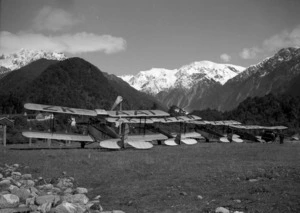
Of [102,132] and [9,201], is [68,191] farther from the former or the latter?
[102,132]

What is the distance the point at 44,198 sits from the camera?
29.3 feet

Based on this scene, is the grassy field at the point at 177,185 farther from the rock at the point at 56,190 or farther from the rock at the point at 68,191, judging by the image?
the rock at the point at 56,190

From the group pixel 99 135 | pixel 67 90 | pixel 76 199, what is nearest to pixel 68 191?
pixel 76 199

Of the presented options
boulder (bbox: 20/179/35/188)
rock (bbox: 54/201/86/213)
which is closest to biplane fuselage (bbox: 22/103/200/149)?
boulder (bbox: 20/179/35/188)

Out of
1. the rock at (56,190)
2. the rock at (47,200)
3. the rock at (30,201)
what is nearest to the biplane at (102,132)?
the rock at (56,190)

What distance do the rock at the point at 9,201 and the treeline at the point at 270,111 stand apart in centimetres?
8096

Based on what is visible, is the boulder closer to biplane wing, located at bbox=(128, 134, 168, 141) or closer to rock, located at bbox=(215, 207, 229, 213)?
rock, located at bbox=(215, 207, 229, 213)

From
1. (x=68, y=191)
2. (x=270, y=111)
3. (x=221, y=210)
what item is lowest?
(x=68, y=191)

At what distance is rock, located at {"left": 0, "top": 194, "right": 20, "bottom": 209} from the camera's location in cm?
868

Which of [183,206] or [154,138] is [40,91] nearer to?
[154,138]

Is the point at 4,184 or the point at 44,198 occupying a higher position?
the point at 44,198

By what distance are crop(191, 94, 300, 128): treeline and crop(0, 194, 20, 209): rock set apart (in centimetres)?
8096

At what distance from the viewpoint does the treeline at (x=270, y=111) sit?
8862 cm

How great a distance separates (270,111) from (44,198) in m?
95.2
